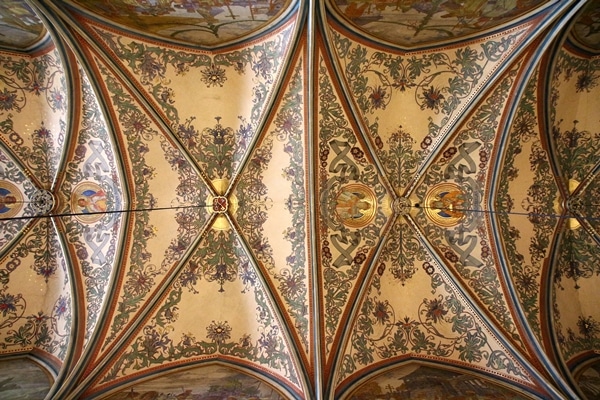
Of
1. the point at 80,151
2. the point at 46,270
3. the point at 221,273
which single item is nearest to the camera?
the point at 80,151

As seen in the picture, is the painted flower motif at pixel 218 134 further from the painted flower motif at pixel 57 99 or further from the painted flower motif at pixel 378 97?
the painted flower motif at pixel 378 97

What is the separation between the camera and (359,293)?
7.76 meters

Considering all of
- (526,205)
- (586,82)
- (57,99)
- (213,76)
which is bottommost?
(526,205)

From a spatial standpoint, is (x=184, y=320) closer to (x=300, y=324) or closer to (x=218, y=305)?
(x=218, y=305)

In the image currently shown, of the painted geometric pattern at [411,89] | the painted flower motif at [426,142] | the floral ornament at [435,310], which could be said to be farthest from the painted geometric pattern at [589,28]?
the floral ornament at [435,310]

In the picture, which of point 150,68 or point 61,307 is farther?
point 61,307

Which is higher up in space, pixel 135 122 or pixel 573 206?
pixel 135 122

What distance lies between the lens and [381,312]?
7922 millimetres

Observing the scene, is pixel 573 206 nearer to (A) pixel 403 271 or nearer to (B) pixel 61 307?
(A) pixel 403 271

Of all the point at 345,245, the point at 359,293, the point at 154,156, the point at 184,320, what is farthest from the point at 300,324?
the point at 154,156

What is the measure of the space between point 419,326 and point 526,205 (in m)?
3.55

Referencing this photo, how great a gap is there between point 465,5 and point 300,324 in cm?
675

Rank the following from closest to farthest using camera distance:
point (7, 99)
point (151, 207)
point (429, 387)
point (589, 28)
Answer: point (589, 28), point (429, 387), point (7, 99), point (151, 207)

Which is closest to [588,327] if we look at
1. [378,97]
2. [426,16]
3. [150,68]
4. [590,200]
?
[590,200]
